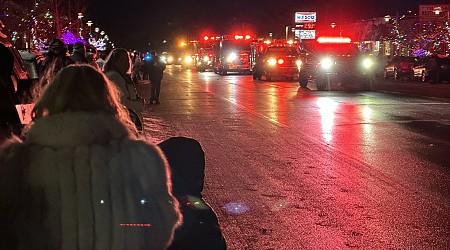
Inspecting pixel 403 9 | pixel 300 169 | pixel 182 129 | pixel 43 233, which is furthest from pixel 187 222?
pixel 403 9

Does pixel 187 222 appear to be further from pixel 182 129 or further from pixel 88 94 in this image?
pixel 182 129

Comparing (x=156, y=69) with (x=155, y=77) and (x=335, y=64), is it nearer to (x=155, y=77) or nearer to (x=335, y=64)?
(x=155, y=77)

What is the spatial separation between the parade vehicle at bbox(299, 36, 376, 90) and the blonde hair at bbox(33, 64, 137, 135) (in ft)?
80.5

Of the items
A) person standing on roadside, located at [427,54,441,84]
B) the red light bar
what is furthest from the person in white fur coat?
person standing on roadside, located at [427,54,441,84]

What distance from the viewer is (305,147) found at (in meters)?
10.9

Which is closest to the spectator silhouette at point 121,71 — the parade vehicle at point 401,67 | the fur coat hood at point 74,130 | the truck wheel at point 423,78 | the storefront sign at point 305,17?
the fur coat hood at point 74,130

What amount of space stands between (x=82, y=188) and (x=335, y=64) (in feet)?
82.1

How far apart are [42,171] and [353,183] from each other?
6.30 m

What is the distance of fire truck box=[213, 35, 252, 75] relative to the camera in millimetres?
45875

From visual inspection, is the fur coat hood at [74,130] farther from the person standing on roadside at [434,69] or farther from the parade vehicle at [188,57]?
the parade vehicle at [188,57]

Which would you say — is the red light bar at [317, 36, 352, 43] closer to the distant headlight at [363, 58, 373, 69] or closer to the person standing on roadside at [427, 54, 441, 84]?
the distant headlight at [363, 58, 373, 69]

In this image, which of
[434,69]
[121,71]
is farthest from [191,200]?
[434,69]

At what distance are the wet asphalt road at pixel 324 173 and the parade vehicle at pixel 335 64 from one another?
905cm

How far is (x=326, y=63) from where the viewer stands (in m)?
26.6
